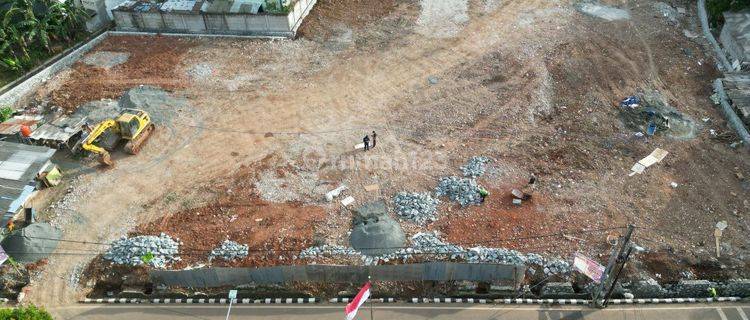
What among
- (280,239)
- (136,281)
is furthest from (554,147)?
(136,281)

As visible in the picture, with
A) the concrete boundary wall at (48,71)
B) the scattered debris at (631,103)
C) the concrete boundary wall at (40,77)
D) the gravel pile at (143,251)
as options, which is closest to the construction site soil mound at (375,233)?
the gravel pile at (143,251)

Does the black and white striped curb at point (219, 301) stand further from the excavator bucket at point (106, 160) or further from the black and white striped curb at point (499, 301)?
the excavator bucket at point (106, 160)

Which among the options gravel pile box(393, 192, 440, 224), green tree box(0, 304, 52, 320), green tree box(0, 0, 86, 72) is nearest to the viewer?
green tree box(0, 304, 52, 320)

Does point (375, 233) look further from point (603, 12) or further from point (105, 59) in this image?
point (603, 12)

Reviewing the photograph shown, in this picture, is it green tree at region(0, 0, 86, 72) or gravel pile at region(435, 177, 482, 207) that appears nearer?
gravel pile at region(435, 177, 482, 207)

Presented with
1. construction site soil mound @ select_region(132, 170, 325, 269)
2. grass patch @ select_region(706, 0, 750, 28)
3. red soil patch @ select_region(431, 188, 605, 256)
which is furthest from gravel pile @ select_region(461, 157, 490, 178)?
grass patch @ select_region(706, 0, 750, 28)

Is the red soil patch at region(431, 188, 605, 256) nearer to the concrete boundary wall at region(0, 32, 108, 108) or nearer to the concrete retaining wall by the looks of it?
the concrete retaining wall

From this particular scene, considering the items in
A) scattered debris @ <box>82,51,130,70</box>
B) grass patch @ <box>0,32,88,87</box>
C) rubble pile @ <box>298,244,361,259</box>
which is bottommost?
rubble pile @ <box>298,244,361,259</box>
